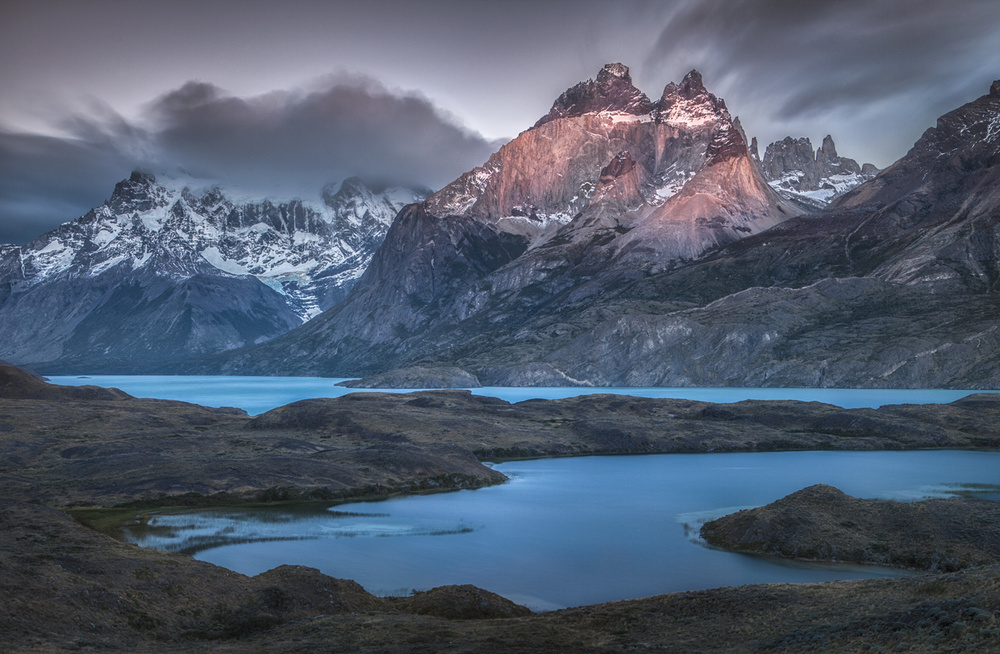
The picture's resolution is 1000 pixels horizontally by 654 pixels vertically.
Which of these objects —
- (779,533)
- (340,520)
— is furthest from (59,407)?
(779,533)

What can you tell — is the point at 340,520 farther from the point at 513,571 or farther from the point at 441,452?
the point at 441,452

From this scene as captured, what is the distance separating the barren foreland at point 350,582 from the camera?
33438 millimetres

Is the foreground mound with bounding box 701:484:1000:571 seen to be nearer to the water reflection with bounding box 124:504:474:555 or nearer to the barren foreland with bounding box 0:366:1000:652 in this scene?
the barren foreland with bounding box 0:366:1000:652

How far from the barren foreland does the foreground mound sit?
190mm

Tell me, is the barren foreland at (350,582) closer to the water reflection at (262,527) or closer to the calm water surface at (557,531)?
the water reflection at (262,527)

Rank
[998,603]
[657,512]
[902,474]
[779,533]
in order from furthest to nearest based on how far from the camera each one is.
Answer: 1. [902,474]
2. [657,512]
3. [779,533]
4. [998,603]

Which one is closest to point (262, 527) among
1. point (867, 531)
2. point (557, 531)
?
point (557, 531)

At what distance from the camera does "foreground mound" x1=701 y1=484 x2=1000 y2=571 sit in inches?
2175

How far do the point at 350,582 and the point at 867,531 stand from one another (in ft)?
123

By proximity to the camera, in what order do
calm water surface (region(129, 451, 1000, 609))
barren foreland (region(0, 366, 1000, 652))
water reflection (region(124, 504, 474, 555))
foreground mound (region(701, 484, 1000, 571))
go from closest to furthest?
1. barren foreland (region(0, 366, 1000, 652))
2. calm water surface (region(129, 451, 1000, 609))
3. foreground mound (region(701, 484, 1000, 571))
4. water reflection (region(124, 504, 474, 555))

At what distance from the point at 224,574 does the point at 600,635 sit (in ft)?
70.8

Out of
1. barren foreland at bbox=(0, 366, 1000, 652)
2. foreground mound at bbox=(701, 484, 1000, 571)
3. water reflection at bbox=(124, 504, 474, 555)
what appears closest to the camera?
barren foreland at bbox=(0, 366, 1000, 652)

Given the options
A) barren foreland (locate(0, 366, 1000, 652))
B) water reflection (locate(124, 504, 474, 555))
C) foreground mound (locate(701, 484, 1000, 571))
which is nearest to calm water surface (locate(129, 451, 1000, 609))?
water reflection (locate(124, 504, 474, 555))

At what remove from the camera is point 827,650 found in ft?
95.8
